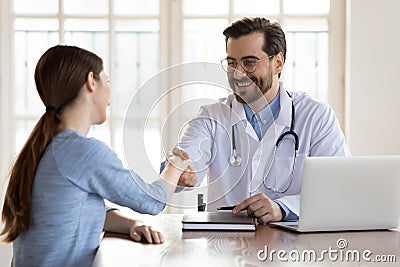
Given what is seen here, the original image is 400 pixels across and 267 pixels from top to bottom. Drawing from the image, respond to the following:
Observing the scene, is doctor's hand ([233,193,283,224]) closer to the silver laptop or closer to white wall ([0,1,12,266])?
the silver laptop

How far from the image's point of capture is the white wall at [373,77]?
3.75 m

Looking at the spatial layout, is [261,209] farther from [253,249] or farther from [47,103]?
[47,103]

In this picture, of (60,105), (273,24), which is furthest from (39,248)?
(273,24)

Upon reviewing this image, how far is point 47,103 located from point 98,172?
248 mm

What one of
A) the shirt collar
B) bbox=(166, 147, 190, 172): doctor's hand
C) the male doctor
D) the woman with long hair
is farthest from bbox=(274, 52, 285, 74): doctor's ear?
the woman with long hair

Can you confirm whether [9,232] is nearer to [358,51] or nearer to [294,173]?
[294,173]

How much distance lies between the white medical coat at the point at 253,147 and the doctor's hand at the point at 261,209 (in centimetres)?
31

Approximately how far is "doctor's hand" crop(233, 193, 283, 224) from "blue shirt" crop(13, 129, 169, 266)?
1.50 feet

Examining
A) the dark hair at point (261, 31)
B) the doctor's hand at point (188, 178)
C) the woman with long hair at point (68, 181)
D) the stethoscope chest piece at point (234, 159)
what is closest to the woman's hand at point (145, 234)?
the woman with long hair at point (68, 181)

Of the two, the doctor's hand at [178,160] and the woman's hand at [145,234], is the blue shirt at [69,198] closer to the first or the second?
the woman's hand at [145,234]

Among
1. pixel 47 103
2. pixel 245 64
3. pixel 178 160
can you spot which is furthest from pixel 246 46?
pixel 47 103

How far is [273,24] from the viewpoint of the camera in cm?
275

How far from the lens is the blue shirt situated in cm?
173

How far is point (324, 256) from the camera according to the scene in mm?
1648
